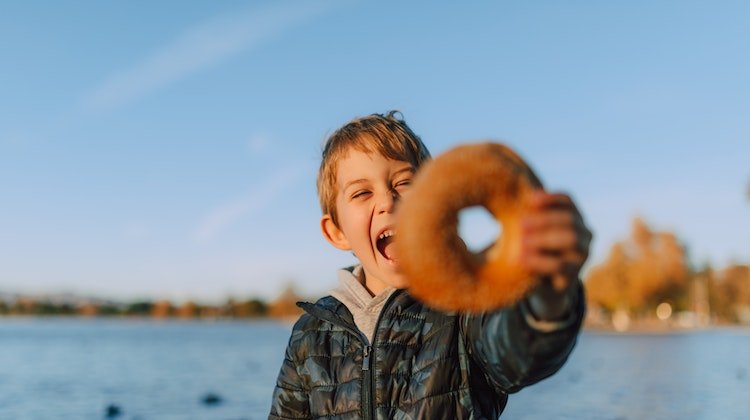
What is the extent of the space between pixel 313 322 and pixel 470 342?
2.83 feet

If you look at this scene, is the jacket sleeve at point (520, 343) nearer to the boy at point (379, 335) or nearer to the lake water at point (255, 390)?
the boy at point (379, 335)

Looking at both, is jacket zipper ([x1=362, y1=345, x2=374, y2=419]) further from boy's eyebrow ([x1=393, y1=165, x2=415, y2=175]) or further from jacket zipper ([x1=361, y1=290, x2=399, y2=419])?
boy's eyebrow ([x1=393, y1=165, x2=415, y2=175])

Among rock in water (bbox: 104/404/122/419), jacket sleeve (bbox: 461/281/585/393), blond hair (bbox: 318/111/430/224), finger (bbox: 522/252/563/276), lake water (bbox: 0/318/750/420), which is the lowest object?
lake water (bbox: 0/318/750/420)

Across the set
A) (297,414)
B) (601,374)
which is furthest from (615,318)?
(297,414)

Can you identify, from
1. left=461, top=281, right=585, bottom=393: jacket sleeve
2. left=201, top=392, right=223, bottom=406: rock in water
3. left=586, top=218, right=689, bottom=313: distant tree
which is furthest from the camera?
left=586, top=218, right=689, bottom=313: distant tree

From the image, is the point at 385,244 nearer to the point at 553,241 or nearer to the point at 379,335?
the point at 379,335

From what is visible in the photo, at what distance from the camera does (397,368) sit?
112 inches

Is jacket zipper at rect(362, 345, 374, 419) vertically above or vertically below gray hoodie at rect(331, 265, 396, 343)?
below

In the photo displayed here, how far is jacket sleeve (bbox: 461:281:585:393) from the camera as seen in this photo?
1.92m

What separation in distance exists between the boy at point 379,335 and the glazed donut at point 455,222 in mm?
401

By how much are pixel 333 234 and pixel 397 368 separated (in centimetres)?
84

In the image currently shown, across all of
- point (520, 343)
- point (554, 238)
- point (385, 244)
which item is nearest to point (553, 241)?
point (554, 238)

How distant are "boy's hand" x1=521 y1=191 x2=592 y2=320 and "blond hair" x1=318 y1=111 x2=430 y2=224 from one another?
4.70 feet

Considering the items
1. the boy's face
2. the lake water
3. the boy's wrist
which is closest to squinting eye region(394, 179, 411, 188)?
the boy's face
